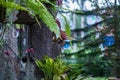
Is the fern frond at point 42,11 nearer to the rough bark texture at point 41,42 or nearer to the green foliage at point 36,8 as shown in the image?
the green foliage at point 36,8

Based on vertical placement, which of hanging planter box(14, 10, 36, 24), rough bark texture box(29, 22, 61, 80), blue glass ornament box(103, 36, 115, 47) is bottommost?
blue glass ornament box(103, 36, 115, 47)

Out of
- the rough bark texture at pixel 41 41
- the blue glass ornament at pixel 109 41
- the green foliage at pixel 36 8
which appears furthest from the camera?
the blue glass ornament at pixel 109 41

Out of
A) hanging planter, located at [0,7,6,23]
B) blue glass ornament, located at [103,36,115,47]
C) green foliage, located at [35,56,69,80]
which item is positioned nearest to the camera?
hanging planter, located at [0,7,6,23]

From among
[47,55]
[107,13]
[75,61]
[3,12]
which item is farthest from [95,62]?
[3,12]

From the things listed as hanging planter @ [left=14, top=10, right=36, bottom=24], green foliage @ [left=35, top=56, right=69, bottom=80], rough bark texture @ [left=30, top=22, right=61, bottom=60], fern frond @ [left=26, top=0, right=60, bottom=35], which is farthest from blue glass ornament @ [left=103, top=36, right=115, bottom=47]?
fern frond @ [left=26, top=0, right=60, bottom=35]

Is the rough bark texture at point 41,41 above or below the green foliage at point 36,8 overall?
below

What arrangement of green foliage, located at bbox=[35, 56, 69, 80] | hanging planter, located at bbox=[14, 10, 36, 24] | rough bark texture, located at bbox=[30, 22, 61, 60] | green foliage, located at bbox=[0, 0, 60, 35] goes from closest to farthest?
green foliage, located at bbox=[0, 0, 60, 35] < hanging planter, located at bbox=[14, 10, 36, 24] < green foliage, located at bbox=[35, 56, 69, 80] < rough bark texture, located at bbox=[30, 22, 61, 60]

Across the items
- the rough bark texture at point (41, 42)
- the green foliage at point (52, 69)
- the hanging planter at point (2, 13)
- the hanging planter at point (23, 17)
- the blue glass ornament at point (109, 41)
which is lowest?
the blue glass ornament at point (109, 41)

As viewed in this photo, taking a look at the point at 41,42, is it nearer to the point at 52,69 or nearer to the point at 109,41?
the point at 52,69

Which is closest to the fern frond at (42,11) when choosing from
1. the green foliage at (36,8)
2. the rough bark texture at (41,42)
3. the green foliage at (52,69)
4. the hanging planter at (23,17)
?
the green foliage at (36,8)

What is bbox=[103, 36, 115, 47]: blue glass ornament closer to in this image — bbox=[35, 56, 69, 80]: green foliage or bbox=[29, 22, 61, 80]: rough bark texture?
bbox=[29, 22, 61, 80]: rough bark texture

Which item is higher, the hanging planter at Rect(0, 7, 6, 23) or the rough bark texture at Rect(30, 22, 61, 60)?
the hanging planter at Rect(0, 7, 6, 23)

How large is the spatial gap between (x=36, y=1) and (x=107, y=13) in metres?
5.49

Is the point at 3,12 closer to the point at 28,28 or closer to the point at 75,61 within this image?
the point at 28,28
